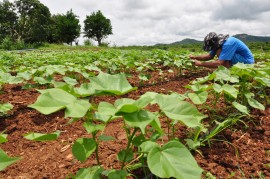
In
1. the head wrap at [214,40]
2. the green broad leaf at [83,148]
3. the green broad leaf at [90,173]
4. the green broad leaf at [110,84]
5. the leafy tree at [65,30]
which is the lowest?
the green broad leaf at [90,173]

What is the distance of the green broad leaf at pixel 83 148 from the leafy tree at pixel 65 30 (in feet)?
132

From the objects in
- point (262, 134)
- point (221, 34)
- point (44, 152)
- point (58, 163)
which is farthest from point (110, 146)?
point (221, 34)

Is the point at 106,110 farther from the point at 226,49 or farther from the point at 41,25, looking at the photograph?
the point at 41,25

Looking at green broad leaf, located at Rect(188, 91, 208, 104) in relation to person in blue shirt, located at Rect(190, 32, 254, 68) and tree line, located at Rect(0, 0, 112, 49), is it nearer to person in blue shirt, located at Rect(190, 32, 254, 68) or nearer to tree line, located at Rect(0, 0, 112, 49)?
person in blue shirt, located at Rect(190, 32, 254, 68)

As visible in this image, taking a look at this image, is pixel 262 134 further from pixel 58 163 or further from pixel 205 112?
pixel 58 163

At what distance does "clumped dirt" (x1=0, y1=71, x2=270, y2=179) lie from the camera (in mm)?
1579

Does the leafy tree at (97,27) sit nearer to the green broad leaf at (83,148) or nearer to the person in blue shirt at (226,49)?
the person in blue shirt at (226,49)

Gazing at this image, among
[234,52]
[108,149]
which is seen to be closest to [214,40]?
[234,52]

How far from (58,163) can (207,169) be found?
94cm

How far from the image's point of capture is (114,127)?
7.42 ft

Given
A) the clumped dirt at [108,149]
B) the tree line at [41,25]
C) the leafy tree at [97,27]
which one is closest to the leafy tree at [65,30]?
the tree line at [41,25]

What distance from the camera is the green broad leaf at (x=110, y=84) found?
111cm

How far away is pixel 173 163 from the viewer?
92cm

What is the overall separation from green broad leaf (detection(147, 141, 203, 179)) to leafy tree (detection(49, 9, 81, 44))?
40411 millimetres
